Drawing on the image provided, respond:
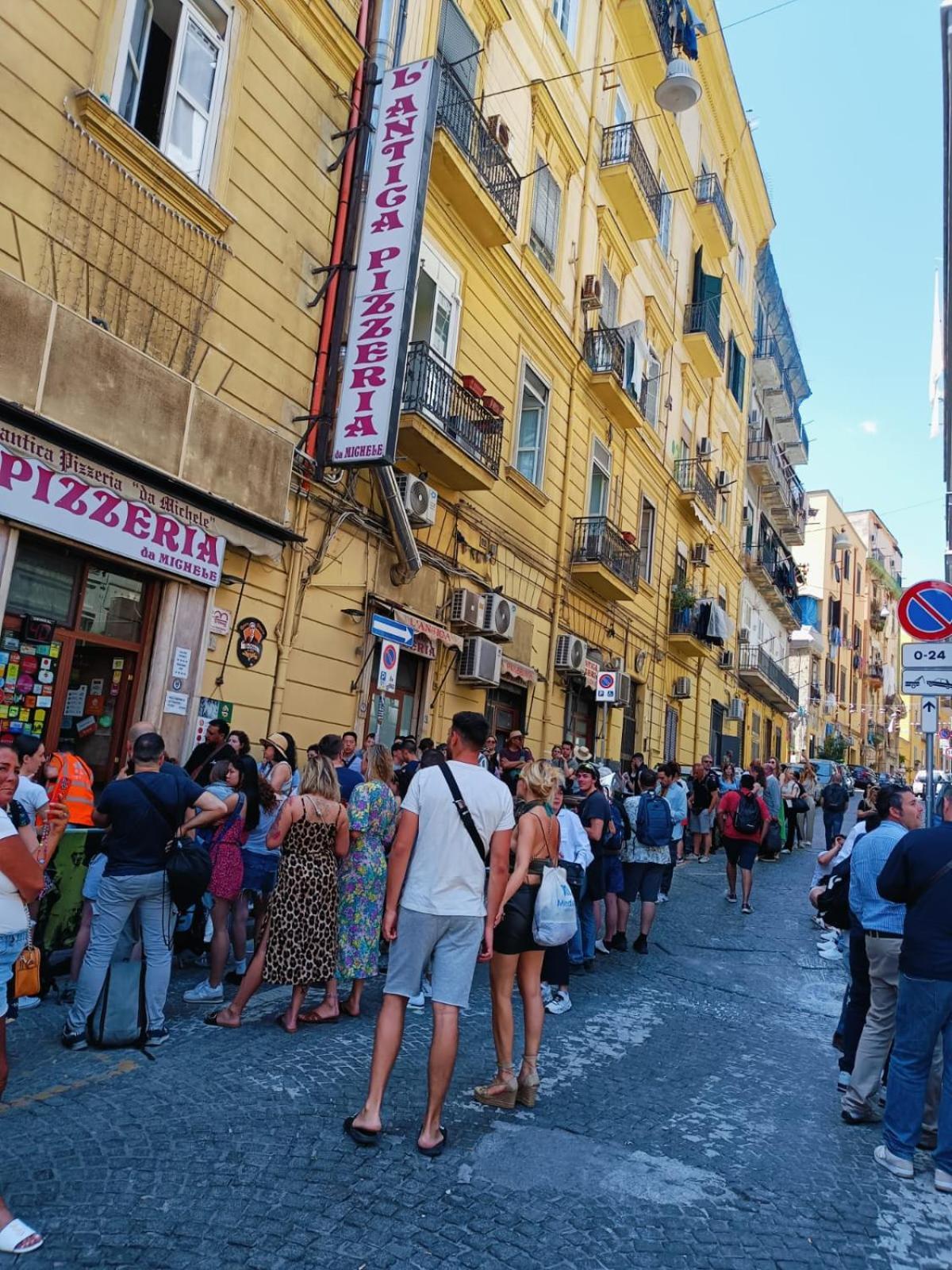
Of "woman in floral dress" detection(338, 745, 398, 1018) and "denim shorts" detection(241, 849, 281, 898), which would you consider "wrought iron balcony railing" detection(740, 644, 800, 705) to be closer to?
"denim shorts" detection(241, 849, 281, 898)

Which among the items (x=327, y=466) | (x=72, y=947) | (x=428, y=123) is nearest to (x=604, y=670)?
(x=327, y=466)

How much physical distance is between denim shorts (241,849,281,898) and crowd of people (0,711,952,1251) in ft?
0.04

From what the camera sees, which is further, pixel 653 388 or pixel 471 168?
pixel 653 388

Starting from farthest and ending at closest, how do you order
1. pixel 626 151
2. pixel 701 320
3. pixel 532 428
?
pixel 701 320 < pixel 626 151 < pixel 532 428

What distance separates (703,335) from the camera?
79.4 ft

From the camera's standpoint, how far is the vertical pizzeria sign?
34.0 feet

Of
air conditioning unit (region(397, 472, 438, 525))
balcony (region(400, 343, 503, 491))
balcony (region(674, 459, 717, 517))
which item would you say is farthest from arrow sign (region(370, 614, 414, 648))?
balcony (region(674, 459, 717, 517))

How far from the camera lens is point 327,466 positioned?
35.9 ft

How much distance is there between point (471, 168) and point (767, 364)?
24458 mm

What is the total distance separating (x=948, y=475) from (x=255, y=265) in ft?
89.7

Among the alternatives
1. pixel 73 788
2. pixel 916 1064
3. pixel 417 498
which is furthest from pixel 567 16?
pixel 916 1064

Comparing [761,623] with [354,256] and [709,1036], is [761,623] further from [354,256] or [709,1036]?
[709,1036]

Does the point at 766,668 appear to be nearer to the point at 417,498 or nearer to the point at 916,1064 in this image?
the point at 417,498

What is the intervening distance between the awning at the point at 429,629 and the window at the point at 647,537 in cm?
977
